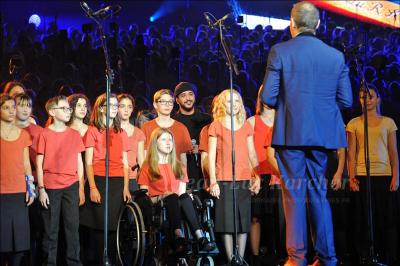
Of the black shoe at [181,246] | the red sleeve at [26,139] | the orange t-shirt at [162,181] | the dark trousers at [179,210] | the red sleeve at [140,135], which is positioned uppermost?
the red sleeve at [140,135]

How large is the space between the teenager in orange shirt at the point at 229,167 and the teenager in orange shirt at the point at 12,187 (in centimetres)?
155

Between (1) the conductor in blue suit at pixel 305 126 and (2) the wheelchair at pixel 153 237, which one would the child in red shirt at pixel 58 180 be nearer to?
(2) the wheelchair at pixel 153 237

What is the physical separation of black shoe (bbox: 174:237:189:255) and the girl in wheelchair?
0.10 metres

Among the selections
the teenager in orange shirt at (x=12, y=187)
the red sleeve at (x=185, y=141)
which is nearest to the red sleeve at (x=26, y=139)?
the teenager in orange shirt at (x=12, y=187)

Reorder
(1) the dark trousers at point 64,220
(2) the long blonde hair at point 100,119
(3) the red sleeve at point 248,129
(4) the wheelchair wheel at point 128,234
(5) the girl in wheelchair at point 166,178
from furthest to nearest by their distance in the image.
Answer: (2) the long blonde hair at point 100,119, (3) the red sleeve at point 248,129, (5) the girl in wheelchair at point 166,178, (4) the wheelchair wheel at point 128,234, (1) the dark trousers at point 64,220

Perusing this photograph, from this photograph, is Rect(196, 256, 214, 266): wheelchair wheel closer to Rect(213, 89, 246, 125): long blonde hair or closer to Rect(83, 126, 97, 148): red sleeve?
Rect(213, 89, 246, 125): long blonde hair

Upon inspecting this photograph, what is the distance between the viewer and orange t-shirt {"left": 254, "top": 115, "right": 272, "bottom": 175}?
518cm

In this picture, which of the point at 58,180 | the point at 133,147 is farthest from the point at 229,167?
the point at 58,180

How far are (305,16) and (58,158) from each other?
234 centimetres

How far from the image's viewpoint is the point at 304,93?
3238 mm

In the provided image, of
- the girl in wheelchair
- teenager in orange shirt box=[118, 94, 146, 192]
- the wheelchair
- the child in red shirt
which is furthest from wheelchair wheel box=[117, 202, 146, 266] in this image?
teenager in orange shirt box=[118, 94, 146, 192]

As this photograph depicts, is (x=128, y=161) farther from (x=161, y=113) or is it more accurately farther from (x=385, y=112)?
(x=385, y=112)

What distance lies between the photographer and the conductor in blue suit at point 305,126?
3178 mm

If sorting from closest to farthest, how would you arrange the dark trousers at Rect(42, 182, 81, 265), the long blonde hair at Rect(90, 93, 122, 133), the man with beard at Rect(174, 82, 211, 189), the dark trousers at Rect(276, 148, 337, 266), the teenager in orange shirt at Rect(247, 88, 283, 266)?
1. the dark trousers at Rect(276, 148, 337, 266)
2. the dark trousers at Rect(42, 182, 81, 265)
3. the long blonde hair at Rect(90, 93, 122, 133)
4. the teenager in orange shirt at Rect(247, 88, 283, 266)
5. the man with beard at Rect(174, 82, 211, 189)
